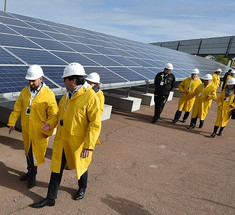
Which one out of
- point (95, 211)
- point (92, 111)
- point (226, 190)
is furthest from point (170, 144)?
point (92, 111)

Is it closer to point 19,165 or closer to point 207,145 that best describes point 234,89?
point 207,145

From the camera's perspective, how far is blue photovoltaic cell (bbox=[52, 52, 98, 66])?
688 centimetres

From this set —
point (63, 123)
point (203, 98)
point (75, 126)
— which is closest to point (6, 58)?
point (63, 123)

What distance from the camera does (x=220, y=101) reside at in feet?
23.1

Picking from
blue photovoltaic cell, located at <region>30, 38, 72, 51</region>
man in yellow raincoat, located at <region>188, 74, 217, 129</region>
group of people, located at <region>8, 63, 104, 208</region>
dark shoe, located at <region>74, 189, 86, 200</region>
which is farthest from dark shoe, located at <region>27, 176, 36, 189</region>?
man in yellow raincoat, located at <region>188, 74, 217, 129</region>

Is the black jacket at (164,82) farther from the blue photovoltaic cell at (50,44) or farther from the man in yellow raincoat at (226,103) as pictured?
the blue photovoltaic cell at (50,44)

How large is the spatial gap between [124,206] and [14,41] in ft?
17.6

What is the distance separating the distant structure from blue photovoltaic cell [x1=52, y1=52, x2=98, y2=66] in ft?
107

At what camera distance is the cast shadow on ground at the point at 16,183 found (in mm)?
3395

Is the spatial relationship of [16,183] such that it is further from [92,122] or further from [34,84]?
[92,122]

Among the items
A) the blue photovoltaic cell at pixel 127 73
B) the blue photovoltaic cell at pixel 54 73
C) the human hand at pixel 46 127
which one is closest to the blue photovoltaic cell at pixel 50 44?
the blue photovoltaic cell at pixel 54 73

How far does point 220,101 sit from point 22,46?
6013 millimetres

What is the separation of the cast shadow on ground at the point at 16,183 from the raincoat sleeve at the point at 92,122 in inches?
45.2

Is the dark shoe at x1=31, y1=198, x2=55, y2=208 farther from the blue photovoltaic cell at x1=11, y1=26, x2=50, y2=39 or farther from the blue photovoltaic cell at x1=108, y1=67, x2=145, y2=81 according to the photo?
the blue photovoltaic cell at x1=11, y1=26, x2=50, y2=39
